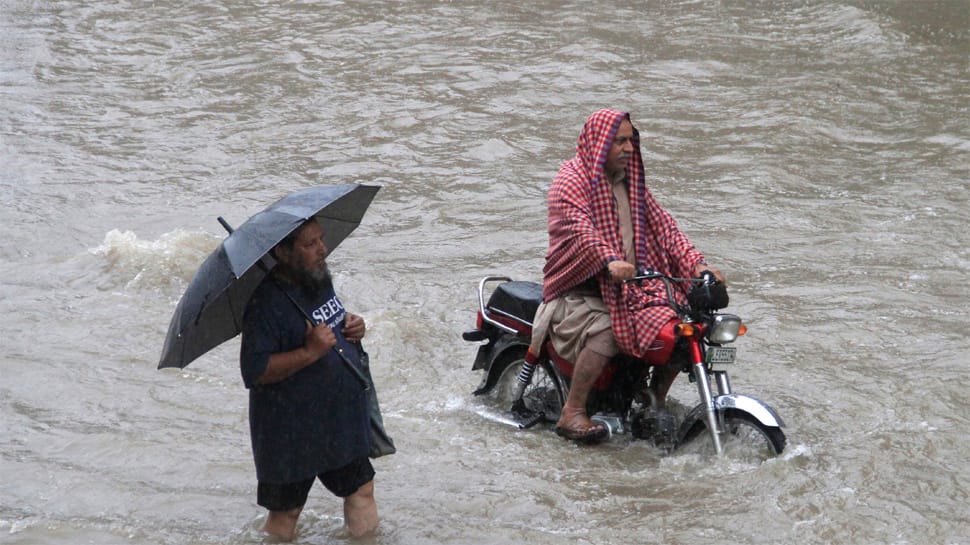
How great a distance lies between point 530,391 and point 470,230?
4.65 metres

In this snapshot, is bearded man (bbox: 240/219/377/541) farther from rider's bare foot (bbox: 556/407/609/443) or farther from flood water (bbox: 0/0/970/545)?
rider's bare foot (bbox: 556/407/609/443)

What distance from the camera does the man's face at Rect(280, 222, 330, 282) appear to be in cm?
515

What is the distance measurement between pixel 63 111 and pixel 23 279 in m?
6.89

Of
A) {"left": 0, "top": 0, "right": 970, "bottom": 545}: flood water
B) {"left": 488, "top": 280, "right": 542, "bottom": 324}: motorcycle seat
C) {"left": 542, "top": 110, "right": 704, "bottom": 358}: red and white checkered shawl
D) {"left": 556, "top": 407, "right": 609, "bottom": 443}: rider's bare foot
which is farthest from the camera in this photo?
{"left": 488, "top": 280, "right": 542, "bottom": 324}: motorcycle seat

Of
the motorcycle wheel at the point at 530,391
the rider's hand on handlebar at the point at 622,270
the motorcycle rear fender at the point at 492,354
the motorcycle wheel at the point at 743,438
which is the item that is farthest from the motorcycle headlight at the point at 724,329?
the motorcycle rear fender at the point at 492,354

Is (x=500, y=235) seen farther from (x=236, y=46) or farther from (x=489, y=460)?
(x=236, y=46)

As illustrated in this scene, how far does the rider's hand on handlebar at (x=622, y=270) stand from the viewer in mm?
6520

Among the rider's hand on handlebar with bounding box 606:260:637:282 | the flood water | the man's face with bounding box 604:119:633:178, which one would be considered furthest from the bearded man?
the man's face with bounding box 604:119:633:178

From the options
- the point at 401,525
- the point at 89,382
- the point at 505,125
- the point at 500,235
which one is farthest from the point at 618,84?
the point at 401,525

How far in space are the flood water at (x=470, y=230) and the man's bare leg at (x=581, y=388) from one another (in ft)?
0.64

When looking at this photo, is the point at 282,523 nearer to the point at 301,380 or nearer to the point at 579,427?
the point at 301,380

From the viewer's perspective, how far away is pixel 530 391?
773 centimetres

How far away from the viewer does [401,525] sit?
248 inches

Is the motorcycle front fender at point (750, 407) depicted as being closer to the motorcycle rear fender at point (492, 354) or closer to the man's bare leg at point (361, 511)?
the motorcycle rear fender at point (492, 354)
